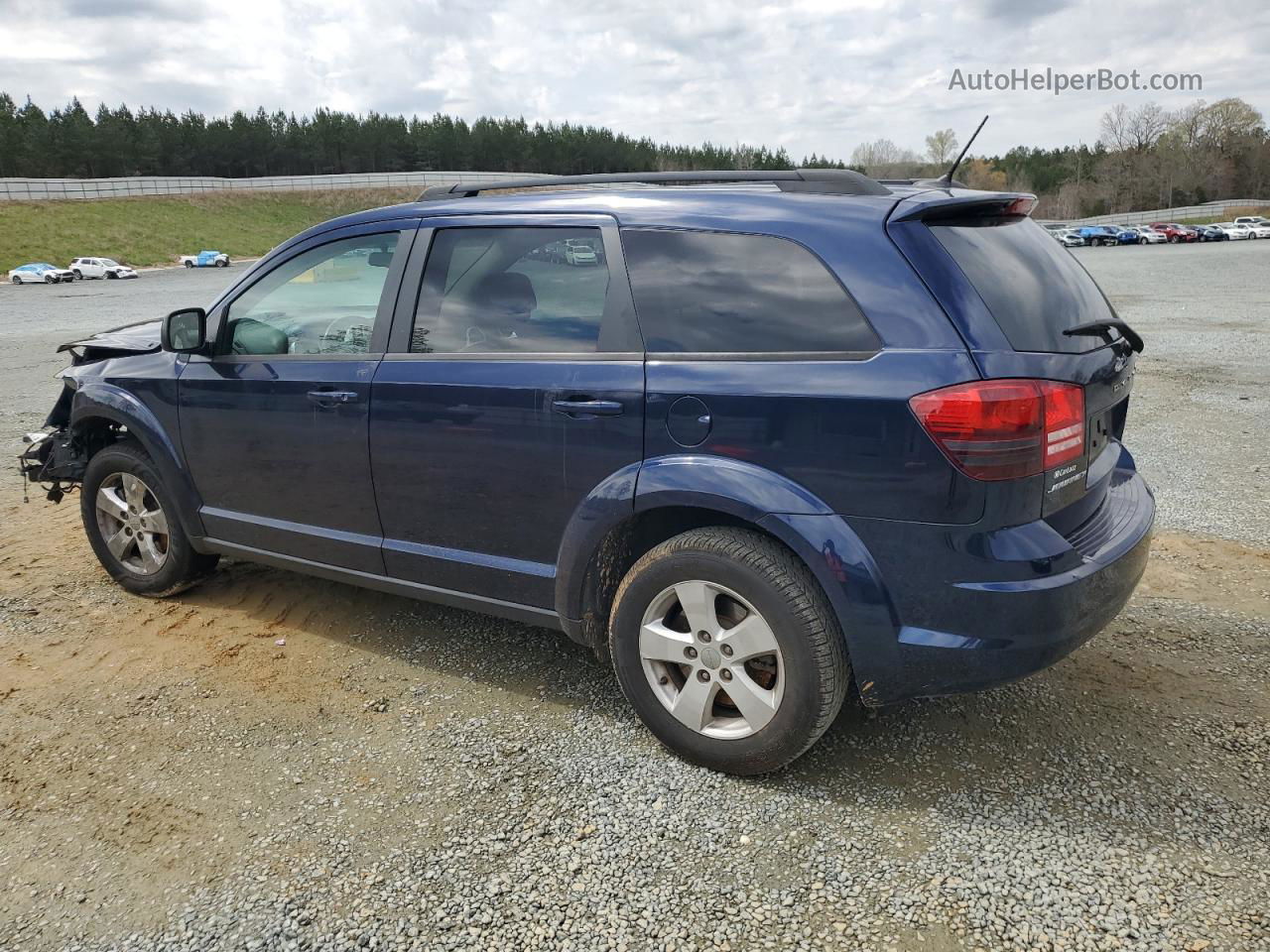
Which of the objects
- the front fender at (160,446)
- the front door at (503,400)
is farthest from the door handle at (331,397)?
the front fender at (160,446)

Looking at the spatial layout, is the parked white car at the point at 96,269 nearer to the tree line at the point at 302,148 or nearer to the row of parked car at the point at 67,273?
the row of parked car at the point at 67,273

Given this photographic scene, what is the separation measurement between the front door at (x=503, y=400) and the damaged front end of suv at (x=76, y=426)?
1.96 metres

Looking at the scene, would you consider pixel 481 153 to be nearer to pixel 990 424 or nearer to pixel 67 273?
pixel 67 273

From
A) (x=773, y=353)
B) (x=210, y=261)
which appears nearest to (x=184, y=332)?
(x=773, y=353)

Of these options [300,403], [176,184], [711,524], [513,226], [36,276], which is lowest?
[711,524]

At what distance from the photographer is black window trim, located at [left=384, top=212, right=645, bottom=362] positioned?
3.12 metres

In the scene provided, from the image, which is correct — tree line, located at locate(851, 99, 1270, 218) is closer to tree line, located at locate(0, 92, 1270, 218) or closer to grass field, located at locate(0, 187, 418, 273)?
tree line, located at locate(0, 92, 1270, 218)

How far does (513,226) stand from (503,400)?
2.27ft

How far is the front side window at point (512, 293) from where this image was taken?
3225 mm

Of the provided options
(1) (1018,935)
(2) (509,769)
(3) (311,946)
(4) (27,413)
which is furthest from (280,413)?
(4) (27,413)

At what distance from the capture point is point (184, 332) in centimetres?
406

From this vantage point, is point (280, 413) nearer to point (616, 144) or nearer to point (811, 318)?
point (811, 318)

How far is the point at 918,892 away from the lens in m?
2.51

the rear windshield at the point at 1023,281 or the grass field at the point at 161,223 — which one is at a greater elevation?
the grass field at the point at 161,223
